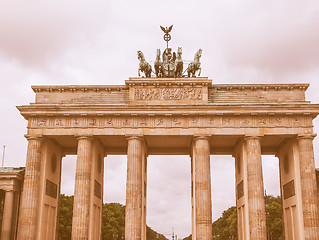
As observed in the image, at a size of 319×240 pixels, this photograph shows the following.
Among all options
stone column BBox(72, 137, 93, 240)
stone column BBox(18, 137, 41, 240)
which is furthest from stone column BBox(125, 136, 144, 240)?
stone column BBox(18, 137, 41, 240)

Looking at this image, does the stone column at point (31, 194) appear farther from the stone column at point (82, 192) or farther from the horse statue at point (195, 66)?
the horse statue at point (195, 66)

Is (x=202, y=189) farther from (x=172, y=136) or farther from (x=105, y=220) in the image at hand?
(x=105, y=220)

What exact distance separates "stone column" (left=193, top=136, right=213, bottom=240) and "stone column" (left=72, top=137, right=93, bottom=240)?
1078 centimetres

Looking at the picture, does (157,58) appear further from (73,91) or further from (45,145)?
(45,145)

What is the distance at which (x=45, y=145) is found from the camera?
146 ft

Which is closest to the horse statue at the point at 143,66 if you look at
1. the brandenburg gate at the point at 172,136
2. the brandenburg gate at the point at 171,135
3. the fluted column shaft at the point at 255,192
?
the brandenburg gate at the point at 171,135

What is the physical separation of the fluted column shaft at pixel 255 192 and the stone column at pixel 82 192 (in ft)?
52.7

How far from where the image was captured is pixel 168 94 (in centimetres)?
4441

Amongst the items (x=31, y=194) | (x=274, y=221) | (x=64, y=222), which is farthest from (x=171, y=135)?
(x=274, y=221)

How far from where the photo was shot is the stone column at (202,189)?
40.0m

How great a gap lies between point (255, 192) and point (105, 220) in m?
58.1

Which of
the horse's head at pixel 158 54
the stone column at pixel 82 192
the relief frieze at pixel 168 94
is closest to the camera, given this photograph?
the stone column at pixel 82 192

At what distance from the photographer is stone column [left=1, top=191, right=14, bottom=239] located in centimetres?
4506

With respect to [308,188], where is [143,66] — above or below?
above
